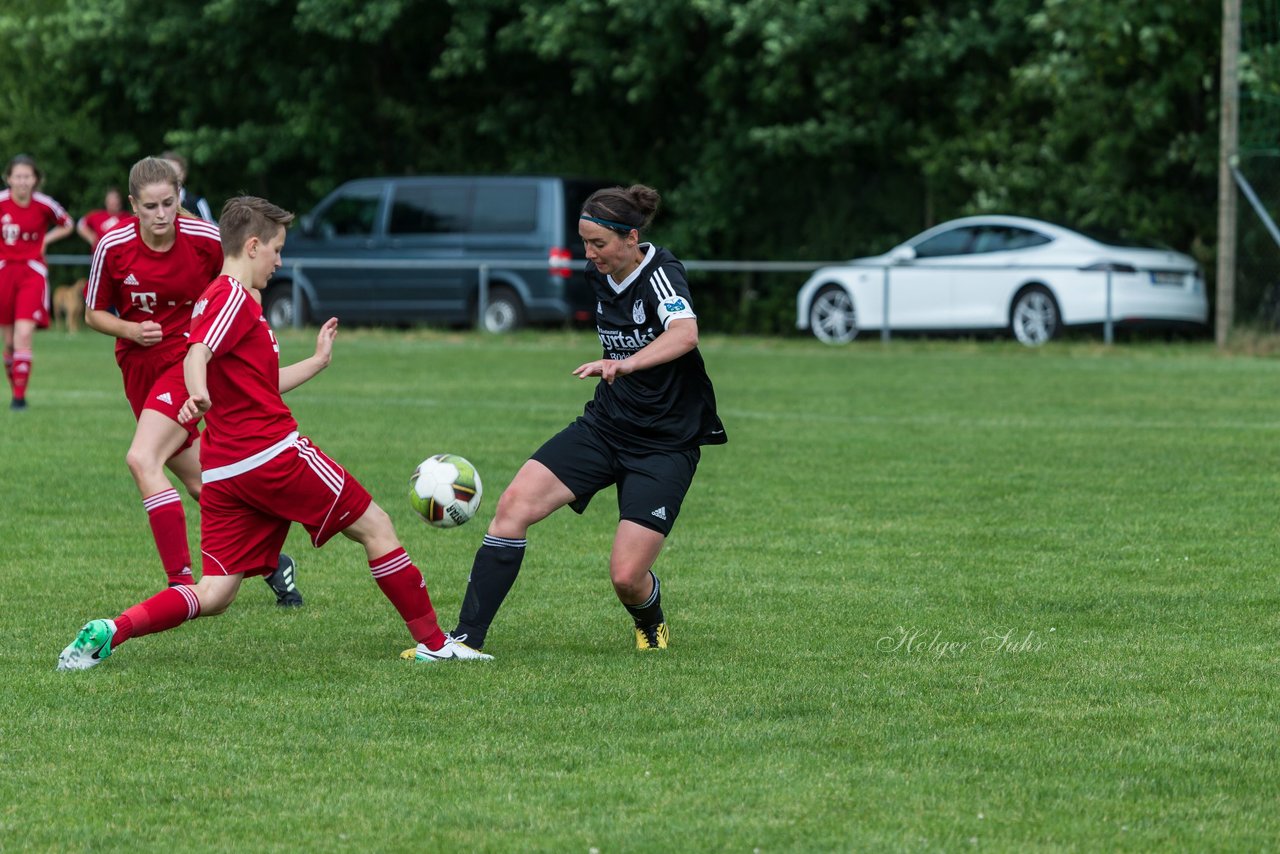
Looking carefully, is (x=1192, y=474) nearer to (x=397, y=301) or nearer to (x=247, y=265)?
(x=247, y=265)

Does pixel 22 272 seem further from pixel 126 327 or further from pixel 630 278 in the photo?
pixel 630 278

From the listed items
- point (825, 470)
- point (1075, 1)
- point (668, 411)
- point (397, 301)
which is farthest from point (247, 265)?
point (397, 301)

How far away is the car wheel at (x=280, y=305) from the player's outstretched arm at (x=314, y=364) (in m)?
20.5

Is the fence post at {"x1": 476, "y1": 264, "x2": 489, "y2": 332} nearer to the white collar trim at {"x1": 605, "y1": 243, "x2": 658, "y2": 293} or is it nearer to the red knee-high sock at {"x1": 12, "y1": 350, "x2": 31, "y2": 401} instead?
the red knee-high sock at {"x1": 12, "y1": 350, "x2": 31, "y2": 401}

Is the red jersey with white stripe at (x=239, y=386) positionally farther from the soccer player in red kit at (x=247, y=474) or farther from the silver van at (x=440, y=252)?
the silver van at (x=440, y=252)

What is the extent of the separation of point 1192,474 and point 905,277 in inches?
467

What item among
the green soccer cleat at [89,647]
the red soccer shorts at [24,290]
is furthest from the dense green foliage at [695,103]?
the green soccer cleat at [89,647]

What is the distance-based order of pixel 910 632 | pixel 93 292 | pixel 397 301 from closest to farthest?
pixel 910 632
pixel 93 292
pixel 397 301

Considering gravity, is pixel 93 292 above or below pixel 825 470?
above

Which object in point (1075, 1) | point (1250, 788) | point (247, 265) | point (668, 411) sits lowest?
point (1250, 788)

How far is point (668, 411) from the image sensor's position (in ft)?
22.7

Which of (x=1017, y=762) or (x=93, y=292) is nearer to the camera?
(x=1017, y=762)

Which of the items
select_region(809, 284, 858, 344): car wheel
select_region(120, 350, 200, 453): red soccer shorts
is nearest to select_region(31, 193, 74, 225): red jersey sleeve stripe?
select_region(120, 350, 200, 453): red soccer shorts

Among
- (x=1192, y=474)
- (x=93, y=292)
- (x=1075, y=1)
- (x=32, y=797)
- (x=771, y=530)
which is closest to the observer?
(x=32, y=797)
